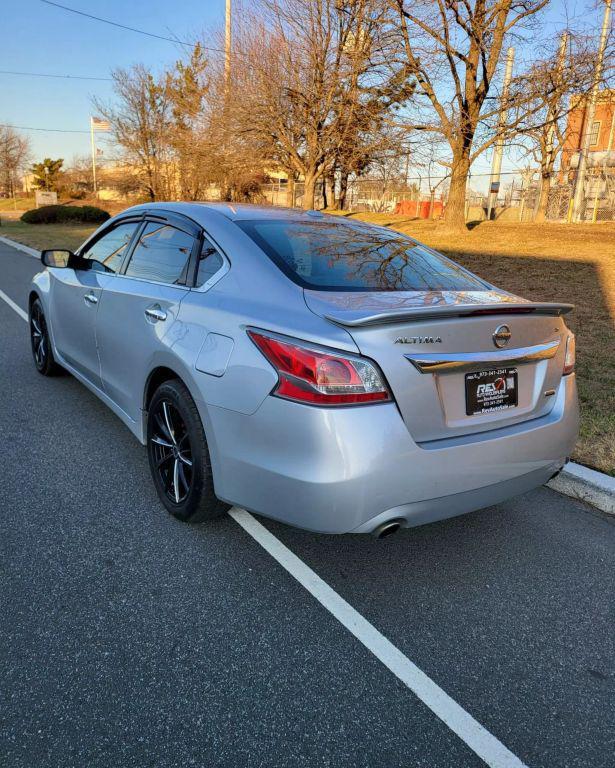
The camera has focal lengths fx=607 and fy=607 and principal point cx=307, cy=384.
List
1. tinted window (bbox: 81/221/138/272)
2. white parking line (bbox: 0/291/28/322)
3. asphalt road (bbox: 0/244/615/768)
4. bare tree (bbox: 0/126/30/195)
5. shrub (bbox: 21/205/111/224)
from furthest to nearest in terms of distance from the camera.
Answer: bare tree (bbox: 0/126/30/195)
shrub (bbox: 21/205/111/224)
white parking line (bbox: 0/291/28/322)
tinted window (bbox: 81/221/138/272)
asphalt road (bbox: 0/244/615/768)

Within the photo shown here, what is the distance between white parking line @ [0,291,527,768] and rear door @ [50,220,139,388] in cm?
190

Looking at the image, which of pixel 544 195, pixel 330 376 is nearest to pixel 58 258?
pixel 330 376

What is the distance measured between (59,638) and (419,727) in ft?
4.51

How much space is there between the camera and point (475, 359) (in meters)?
2.54

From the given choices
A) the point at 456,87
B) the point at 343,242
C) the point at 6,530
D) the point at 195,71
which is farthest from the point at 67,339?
the point at 195,71

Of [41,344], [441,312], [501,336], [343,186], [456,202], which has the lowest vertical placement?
[41,344]

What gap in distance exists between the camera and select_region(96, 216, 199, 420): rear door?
10.8 ft

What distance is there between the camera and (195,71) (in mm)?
28031

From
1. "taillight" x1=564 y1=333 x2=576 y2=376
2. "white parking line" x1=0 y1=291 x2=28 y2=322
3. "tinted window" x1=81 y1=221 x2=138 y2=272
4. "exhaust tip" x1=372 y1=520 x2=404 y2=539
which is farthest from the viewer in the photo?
"white parking line" x1=0 y1=291 x2=28 y2=322

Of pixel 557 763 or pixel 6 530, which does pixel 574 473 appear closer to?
pixel 557 763

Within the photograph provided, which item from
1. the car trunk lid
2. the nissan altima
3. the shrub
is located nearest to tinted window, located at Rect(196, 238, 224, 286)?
the nissan altima

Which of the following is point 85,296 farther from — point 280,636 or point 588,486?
point 588,486

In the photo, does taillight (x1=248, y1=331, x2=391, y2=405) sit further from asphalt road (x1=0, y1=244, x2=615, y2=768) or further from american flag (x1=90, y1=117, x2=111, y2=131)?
american flag (x1=90, y1=117, x2=111, y2=131)

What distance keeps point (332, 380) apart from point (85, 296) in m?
2.71
